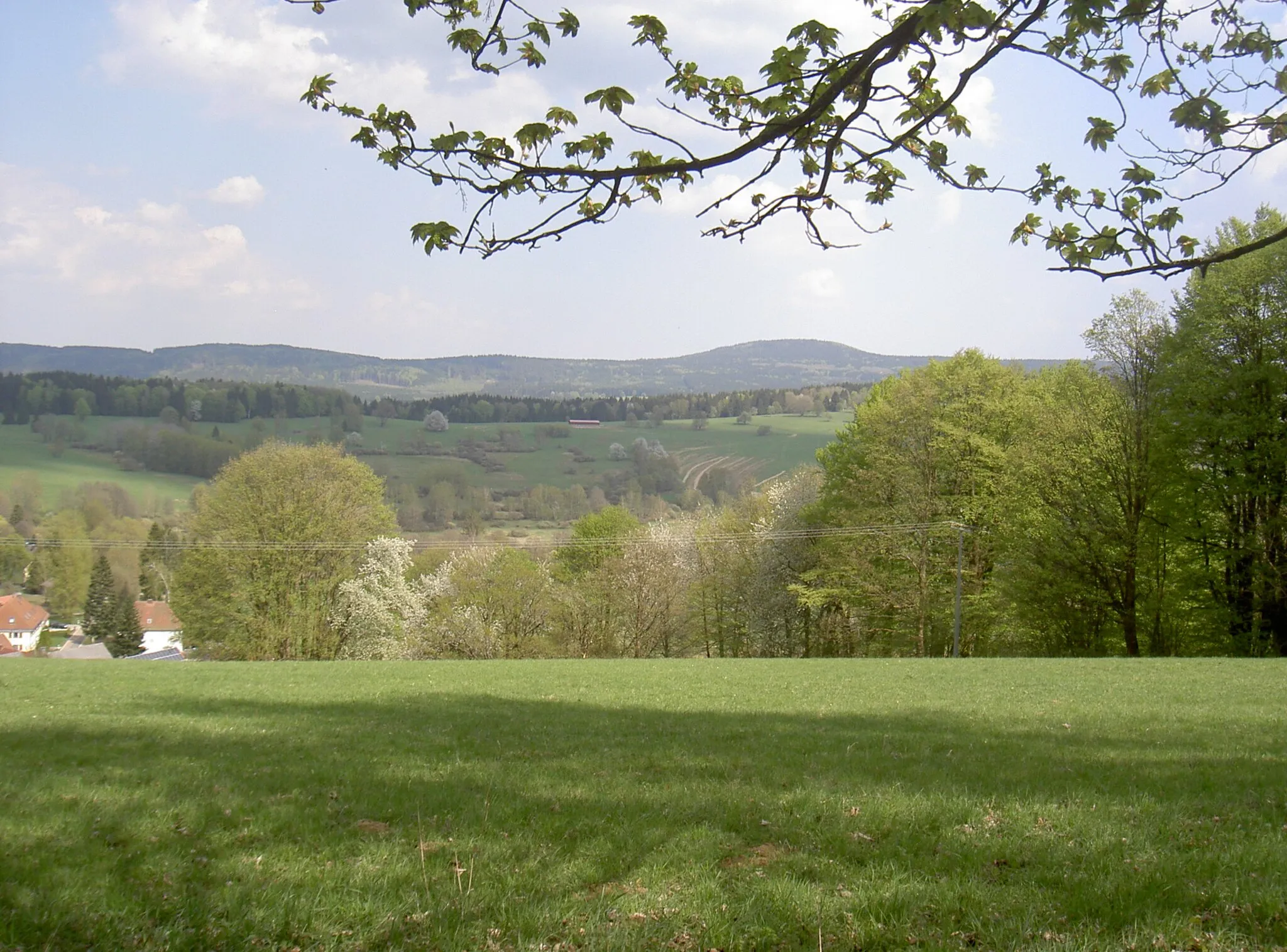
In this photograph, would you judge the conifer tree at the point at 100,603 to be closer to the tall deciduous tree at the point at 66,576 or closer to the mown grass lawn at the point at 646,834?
the tall deciduous tree at the point at 66,576

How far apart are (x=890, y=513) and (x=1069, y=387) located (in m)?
9.65

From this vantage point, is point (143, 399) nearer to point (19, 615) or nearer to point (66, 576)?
point (66, 576)

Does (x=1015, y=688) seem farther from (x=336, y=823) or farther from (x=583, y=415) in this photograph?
(x=583, y=415)

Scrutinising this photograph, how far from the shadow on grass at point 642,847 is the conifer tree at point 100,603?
9315 centimetres

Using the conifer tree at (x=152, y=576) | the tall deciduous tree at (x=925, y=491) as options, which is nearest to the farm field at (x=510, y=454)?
the conifer tree at (x=152, y=576)

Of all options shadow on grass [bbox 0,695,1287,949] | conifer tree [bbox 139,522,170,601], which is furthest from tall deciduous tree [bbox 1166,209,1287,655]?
conifer tree [bbox 139,522,170,601]

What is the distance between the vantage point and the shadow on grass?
4.55 meters

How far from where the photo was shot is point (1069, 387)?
38.8 meters

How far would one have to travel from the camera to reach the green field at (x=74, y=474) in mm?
106750

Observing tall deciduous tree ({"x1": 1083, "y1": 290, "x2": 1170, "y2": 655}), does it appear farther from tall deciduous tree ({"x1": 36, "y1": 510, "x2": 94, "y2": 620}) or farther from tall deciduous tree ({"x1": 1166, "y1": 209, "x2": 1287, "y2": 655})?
tall deciduous tree ({"x1": 36, "y1": 510, "x2": 94, "y2": 620})

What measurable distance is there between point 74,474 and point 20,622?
74.5 ft

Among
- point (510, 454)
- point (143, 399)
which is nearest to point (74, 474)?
point (143, 399)

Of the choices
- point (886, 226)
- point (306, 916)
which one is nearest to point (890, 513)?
point (886, 226)

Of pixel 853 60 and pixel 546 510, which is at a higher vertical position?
pixel 853 60
